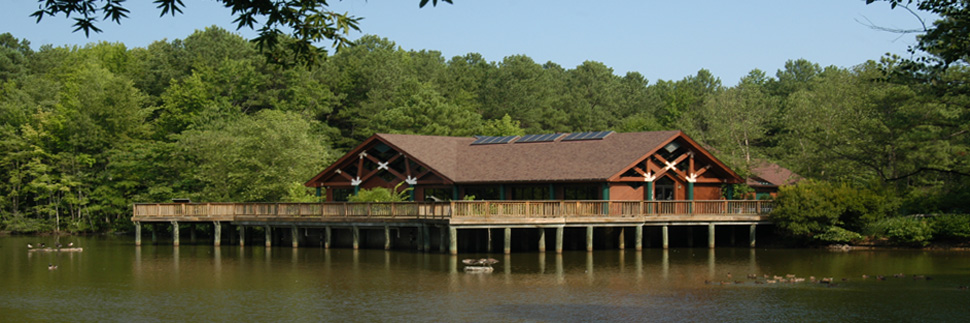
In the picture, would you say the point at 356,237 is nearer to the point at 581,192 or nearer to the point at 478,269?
the point at 581,192

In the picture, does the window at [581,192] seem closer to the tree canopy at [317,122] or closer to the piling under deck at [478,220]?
the piling under deck at [478,220]

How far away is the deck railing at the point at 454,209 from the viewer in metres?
36.7

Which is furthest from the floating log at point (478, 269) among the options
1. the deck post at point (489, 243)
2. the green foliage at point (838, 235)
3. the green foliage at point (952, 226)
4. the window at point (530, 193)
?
the green foliage at point (952, 226)

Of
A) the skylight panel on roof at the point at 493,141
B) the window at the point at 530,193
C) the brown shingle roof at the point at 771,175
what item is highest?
the skylight panel on roof at the point at 493,141

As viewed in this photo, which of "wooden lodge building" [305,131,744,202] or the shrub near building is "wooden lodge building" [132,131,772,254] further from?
the shrub near building

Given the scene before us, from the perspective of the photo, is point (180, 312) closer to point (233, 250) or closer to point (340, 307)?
point (340, 307)

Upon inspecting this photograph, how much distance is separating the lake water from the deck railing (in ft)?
5.59

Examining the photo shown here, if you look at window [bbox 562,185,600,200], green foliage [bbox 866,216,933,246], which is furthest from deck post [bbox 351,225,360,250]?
green foliage [bbox 866,216,933,246]

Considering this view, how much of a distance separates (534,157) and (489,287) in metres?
19.0

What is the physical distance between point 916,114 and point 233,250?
102 feet

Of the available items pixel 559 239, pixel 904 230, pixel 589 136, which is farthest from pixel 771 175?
pixel 559 239

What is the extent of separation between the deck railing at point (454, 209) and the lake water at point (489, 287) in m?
1.70

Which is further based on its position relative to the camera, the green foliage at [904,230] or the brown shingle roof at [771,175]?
the brown shingle roof at [771,175]

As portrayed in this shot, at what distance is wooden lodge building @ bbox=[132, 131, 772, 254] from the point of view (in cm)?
3828
